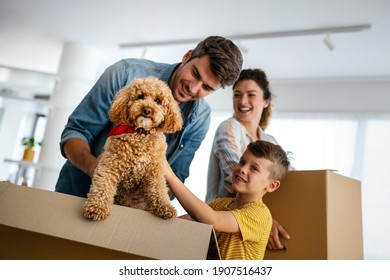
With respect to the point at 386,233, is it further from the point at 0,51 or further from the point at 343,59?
the point at 0,51

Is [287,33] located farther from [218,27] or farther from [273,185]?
[273,185]

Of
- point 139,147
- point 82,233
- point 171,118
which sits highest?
point 171,118

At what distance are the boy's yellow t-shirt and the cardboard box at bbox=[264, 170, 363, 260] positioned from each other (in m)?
0.11

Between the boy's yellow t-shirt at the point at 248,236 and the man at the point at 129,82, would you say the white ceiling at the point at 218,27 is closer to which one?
the man at the point at 129,82

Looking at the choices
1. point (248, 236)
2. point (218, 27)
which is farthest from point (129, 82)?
point (218, 27)

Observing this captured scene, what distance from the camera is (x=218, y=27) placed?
10.8 feet

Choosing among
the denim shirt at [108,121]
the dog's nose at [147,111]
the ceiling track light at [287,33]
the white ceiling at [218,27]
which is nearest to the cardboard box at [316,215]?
the denim shirt at [108,121]

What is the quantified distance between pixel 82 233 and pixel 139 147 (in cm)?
27

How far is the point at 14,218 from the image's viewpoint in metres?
0.76

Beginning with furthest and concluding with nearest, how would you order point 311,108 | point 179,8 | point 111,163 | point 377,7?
point 311,108 < point 179,8 < point 377,7 < point 111,163

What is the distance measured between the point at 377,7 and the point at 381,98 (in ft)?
5.52

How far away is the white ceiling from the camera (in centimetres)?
287

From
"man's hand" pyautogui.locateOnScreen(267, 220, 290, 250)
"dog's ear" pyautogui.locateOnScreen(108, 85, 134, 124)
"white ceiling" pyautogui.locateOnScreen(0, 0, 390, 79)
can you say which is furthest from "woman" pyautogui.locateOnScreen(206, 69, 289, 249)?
"white ceiling" pyautogui.locateOnScreen(0, 0, 390, 79)
